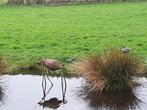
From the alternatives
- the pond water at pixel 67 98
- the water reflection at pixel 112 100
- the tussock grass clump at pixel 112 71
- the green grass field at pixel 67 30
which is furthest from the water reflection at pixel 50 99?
the green grass field at pixel 67 30

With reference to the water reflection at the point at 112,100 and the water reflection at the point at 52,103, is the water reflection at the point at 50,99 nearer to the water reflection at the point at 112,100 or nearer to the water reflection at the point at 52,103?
the water reflection at the point at 52,103

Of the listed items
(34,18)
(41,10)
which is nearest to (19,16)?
(34,18)

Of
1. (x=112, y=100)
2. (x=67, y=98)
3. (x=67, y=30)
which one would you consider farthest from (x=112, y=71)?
(x=67, y=30)

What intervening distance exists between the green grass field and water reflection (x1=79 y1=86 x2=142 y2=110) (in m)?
4.03

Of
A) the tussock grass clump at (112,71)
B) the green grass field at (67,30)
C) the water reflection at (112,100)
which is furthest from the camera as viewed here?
the green grass field at (67,30)

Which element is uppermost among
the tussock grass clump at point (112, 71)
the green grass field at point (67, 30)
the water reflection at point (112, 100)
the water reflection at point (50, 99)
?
the tussock grass clump at point (112, 71)

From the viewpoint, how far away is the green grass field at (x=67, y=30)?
670 inches

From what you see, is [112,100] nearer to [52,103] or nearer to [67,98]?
[67,98]

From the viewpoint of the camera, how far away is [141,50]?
16844 millimetres

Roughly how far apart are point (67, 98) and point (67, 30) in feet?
34.2

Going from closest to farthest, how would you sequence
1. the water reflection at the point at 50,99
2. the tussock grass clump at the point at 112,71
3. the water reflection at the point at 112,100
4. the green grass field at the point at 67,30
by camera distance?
the water reflection at the point at 112,100 < the water reflection at the point at 50,99 < the tussock grass clump at the point at 112,71 < the green grass field at the point at 67,30

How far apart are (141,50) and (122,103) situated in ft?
19.4

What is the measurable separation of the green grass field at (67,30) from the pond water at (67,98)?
265 cm

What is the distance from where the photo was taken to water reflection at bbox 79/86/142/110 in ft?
35.8
